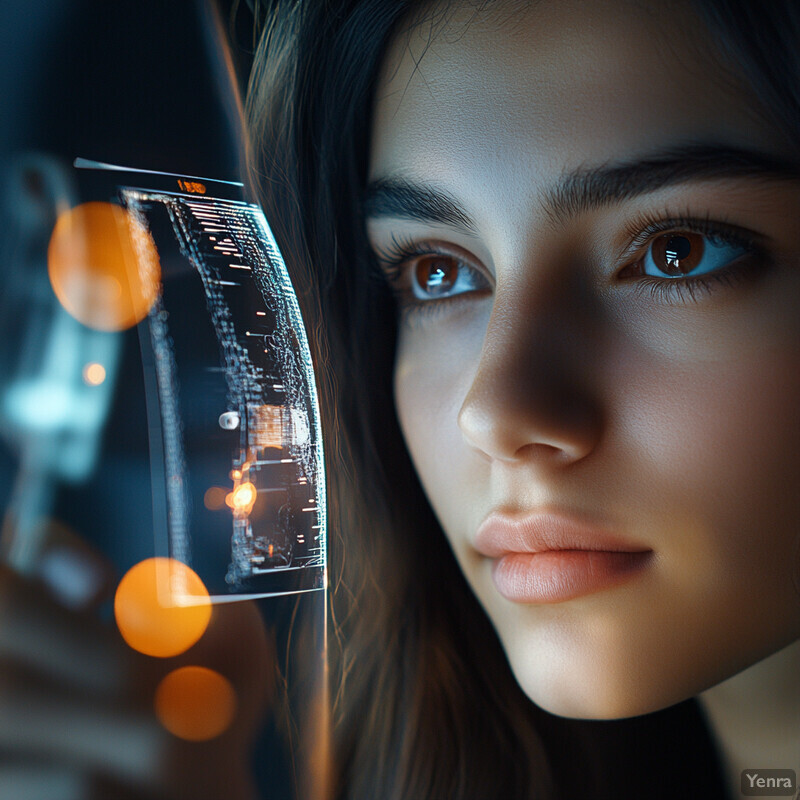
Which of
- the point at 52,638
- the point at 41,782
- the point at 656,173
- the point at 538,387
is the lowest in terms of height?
the point at 41,782

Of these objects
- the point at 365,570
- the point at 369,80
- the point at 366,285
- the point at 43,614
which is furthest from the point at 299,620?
the point at 369,80

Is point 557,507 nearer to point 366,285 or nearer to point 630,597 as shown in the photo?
point 630,597

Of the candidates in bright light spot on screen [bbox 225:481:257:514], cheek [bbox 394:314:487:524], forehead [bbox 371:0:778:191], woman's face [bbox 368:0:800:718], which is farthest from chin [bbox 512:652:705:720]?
forehead [bbox 371:0:778:191]

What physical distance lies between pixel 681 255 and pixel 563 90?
5.7 inches

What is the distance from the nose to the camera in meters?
0.47

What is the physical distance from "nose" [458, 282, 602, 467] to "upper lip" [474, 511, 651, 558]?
5 centimetres

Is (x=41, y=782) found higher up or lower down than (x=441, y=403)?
lower down

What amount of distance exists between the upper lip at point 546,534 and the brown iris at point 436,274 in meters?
0.24

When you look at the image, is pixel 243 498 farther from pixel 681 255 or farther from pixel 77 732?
pixel 681 255

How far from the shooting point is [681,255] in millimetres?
491

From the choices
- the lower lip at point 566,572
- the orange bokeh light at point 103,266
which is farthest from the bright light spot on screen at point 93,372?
the lower lip at point 566,572

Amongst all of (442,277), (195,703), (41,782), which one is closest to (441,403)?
(442,277)

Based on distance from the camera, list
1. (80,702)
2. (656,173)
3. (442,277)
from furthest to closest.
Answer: (442,277) → (80,702) → (656,173)

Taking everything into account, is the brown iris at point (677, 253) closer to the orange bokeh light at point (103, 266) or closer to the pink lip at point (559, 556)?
the pink lip at point (559, 556)
